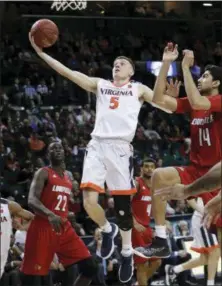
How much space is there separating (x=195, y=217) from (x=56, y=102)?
24.4 ft

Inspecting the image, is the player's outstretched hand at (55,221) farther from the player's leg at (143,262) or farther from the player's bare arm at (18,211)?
the player's leg at (143,262)

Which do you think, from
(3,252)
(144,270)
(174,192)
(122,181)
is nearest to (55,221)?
(122,181)

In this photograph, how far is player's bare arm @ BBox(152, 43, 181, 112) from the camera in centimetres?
709

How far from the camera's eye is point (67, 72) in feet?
27.0

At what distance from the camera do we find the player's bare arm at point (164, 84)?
7.09 m

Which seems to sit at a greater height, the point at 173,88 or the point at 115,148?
the point at 173,88

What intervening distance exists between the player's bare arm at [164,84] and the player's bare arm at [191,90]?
16cm

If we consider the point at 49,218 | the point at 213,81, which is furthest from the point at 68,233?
the point at 213,81

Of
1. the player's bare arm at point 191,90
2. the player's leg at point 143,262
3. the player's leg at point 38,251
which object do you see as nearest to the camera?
the player's bare arm at point 191,90

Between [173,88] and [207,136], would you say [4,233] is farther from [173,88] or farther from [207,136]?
[173,88]

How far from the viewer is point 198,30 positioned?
20016mm

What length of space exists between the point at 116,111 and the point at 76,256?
1774 millimetres

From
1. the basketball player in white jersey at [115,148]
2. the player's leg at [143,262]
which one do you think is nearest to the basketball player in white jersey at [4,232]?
the basketball player in white jersey at [115,148]

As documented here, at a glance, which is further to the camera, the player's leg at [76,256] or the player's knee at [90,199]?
the player's leg at [76,256]
